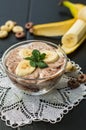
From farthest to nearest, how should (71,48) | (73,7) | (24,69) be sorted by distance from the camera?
1. (73,7)
2. (71,48)
3. (24,69)

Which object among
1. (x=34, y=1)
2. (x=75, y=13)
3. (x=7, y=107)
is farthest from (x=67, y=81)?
(x=34, y=1)

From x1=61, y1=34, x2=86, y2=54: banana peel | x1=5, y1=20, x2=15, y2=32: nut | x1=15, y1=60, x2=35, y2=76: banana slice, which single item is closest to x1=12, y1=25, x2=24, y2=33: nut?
x1=5, y1=20, x2=15, y2=32: nut

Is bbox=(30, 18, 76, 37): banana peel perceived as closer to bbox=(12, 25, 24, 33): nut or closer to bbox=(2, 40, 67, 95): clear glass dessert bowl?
bbox=(12, 25, 24, 33): nut

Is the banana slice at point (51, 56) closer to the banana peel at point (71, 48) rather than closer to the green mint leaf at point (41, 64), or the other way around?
the green mint leaf at point (41, 64)

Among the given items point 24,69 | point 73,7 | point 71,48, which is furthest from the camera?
point 73,7

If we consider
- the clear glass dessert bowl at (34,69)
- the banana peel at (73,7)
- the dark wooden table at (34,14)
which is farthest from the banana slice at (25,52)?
the banana peel at (73,7)

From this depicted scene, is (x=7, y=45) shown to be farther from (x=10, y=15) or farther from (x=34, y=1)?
(x=34, y=1)

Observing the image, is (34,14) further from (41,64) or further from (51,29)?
(41,64)

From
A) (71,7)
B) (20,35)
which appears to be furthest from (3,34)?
(71,7)
